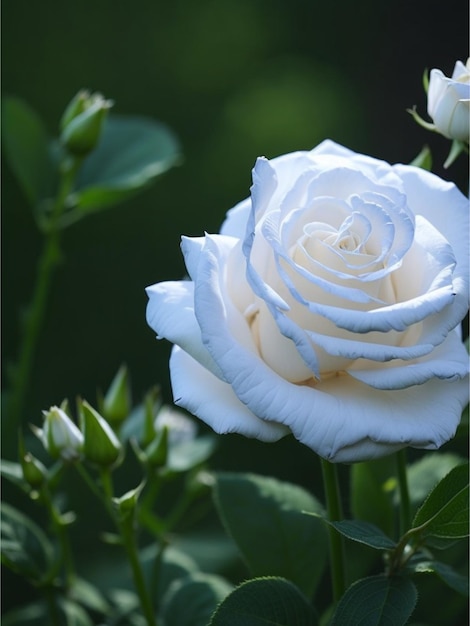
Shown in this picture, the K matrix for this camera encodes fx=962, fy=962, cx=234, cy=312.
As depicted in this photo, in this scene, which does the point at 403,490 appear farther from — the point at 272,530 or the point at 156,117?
the point at 156,117

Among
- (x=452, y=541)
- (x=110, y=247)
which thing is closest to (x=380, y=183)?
(x=452, y=541)

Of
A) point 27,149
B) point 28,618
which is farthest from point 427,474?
point 27,149

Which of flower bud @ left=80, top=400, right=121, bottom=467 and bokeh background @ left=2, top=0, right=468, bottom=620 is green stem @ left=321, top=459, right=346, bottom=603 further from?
bokeh background @ left=2, top=0, right=468, bottom=620

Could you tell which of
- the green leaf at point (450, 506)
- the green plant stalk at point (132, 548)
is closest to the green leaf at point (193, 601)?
the green plant stalk at point (132, 548)

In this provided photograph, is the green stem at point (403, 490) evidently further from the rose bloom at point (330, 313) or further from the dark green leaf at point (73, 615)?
the dark green leaf at point (73, 615)

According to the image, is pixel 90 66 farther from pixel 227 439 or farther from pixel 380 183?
pixel 380 183

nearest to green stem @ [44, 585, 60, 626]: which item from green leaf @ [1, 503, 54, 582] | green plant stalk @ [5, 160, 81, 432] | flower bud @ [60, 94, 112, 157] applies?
green leaf @ [1, 503, 54, 582]
